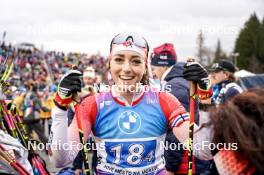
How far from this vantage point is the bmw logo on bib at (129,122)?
2.72 m

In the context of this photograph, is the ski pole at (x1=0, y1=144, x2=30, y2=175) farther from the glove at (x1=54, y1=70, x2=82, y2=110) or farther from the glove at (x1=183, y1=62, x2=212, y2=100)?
the glove at (x1=183, y1=62, x2=212, y2=100)

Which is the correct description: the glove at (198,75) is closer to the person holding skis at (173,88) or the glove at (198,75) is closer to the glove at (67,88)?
the glove at (67,88)

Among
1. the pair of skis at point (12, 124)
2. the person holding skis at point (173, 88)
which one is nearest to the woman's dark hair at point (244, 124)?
the person holding skis at point (173, 88)

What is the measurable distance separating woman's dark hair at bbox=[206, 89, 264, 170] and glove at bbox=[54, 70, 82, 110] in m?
1.06

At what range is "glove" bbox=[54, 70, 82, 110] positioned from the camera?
8.11ft

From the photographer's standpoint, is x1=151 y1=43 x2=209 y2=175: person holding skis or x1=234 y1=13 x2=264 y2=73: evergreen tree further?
x1=234 y1=13 x2=264 y2=73: evergreen tree

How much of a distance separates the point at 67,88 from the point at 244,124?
4.16ft

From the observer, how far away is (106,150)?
8.98 ft

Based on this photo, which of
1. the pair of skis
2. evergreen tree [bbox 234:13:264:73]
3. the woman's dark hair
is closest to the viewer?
the woman's dark hair

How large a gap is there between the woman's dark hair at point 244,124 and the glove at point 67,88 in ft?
3.46

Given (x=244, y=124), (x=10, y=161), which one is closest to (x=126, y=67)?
(x=10, y=161)

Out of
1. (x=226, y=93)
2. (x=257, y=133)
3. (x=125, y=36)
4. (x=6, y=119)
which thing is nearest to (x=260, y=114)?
(x=257, y=133)

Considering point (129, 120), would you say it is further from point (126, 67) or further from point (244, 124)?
point (244, 124)

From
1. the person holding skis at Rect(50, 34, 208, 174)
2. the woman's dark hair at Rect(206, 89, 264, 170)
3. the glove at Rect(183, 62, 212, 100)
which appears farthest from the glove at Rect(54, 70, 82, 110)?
the woman's dark hair at Rect(206, 89, 264, 170)
